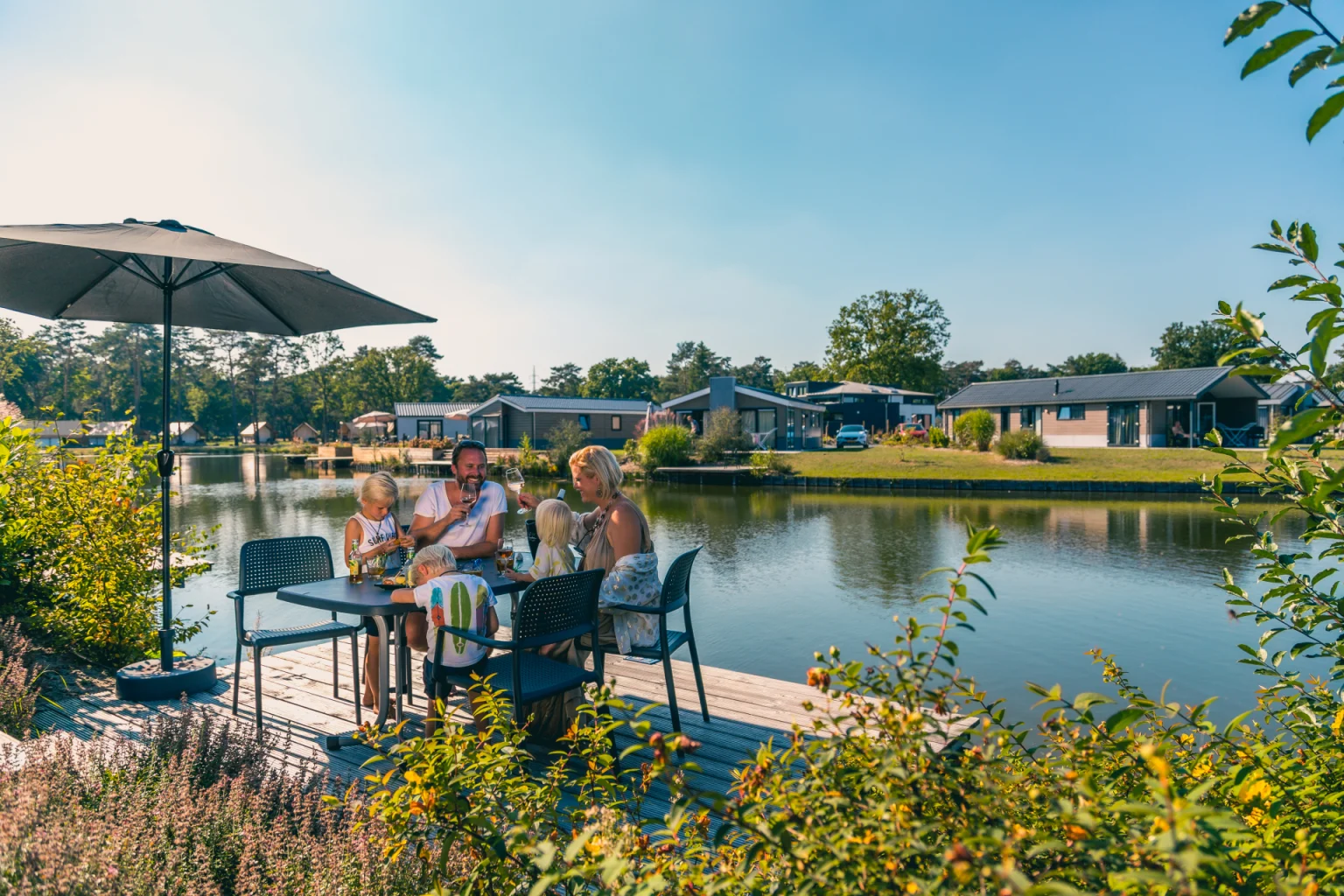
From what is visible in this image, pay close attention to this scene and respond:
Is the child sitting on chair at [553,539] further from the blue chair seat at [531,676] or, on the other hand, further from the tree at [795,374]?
the tree at [795,374]

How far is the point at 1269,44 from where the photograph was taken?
117 centimetres

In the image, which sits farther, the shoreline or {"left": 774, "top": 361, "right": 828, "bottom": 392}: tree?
{"left": 774, "top": 361, "right": 828, "bottom": 392}: tree

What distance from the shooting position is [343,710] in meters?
4.55

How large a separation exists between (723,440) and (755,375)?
Result: 66183mm

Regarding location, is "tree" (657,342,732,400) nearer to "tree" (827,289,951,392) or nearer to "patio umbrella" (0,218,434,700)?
"tree" (827,289,951,392)

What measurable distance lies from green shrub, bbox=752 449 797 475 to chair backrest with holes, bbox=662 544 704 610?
2384 cm

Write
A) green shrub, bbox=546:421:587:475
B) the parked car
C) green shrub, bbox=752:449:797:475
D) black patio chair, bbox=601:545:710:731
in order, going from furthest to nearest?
1. the parked car
2. green shrub, bbox=546:421:587:475
3. green shrub, bbox=752:449:797:475
4. black patio chair, bbox=601:545:710:731

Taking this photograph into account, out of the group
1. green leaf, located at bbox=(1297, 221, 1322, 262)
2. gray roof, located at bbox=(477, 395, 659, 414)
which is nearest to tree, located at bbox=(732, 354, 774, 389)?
gray roof, located at bbox=(477, 395, 659, 414)

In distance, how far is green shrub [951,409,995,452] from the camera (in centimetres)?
3266

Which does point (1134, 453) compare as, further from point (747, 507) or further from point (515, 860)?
point (515, 860)

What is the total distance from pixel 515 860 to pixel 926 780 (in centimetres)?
85

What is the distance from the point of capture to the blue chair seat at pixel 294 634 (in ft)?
13.4

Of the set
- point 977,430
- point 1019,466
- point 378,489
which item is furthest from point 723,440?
point 378,489

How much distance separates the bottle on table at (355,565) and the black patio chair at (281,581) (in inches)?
15.0
